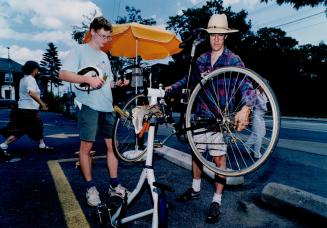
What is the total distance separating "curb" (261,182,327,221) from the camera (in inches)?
108

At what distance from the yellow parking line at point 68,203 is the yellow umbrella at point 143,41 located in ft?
12.6

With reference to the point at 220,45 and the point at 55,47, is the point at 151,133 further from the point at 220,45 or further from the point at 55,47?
the point at 55,47

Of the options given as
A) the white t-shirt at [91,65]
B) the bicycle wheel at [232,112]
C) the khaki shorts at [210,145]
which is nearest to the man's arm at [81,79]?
the white t-shirt at [91,65]

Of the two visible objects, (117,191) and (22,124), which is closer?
(117,191)

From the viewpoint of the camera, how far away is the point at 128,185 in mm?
4035

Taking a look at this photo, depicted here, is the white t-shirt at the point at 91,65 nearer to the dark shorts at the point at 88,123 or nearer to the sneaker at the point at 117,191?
the dark shorts at the point at 88,123

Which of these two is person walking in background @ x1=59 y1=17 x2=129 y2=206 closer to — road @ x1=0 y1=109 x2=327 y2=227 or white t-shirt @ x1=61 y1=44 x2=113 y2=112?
white t-shirt @ x1=61 y1=44 x2=113 y2=112

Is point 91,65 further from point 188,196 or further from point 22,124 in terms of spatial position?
point 22,124

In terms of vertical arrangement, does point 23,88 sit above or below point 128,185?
above

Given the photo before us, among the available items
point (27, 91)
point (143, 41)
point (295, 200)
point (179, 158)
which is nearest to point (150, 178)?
point (295, 200)

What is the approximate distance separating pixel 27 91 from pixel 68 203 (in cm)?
377

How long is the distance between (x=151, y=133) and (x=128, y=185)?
2.06 metres

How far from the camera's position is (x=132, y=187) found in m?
3.96

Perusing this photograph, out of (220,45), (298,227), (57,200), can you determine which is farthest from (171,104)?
(57,200)
